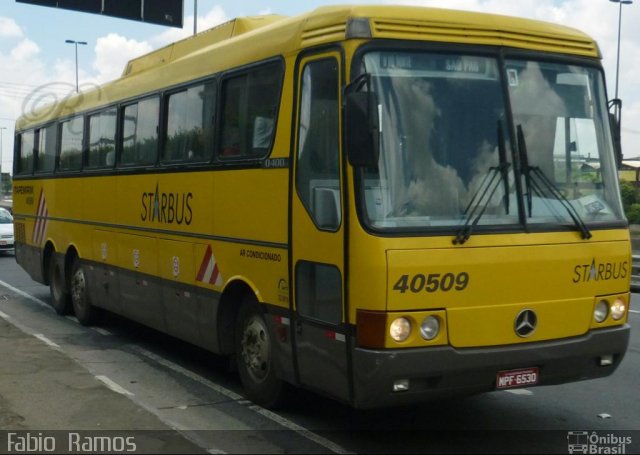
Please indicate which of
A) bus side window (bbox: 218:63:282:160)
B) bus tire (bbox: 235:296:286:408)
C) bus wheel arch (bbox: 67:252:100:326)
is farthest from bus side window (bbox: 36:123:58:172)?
bus tire (bbox: 235:296:286:408)

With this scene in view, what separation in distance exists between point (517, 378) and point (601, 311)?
94 centimetres

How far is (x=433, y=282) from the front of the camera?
6.14m

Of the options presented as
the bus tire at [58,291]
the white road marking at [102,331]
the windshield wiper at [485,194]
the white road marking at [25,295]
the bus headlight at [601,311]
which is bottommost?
the white road marking at [25,295]

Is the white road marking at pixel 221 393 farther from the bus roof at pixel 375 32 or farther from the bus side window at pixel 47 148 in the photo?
the bus side window at pixel 47 148

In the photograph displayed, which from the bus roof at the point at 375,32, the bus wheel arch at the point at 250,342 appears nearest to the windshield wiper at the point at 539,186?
the bus roof at the point at 375,32

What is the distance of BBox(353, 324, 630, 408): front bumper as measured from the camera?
6082 mm

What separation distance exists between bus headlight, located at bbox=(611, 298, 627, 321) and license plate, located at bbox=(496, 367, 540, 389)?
877mm

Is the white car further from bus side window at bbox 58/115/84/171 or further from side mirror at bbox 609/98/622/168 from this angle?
side mirror at bbox 609/98/622/168

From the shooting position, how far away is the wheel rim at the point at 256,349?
25.6 feet

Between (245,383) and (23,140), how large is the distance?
9998mm

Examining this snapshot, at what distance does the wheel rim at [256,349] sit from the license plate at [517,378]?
6.96 feet

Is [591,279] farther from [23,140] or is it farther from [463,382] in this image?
[23,140]

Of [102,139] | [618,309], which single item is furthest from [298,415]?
[102,139]

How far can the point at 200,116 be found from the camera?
9.11 meters
